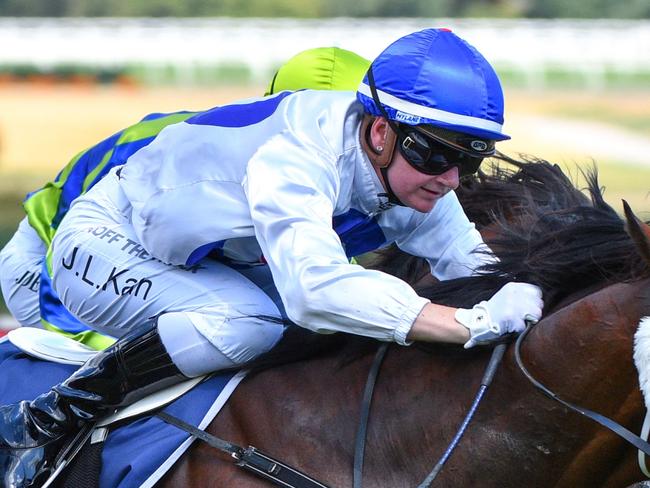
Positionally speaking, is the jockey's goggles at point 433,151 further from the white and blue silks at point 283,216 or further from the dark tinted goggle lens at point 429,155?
the white and blue silks at point 283,216

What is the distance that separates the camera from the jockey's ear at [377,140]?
2.67 meters

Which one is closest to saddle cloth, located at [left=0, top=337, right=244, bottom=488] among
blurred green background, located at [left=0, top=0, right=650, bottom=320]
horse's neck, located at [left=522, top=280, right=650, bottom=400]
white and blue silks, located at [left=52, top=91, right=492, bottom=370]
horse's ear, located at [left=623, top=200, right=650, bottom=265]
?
white and blue silks, located at [left=52, top=91, right=492, bottom=370]

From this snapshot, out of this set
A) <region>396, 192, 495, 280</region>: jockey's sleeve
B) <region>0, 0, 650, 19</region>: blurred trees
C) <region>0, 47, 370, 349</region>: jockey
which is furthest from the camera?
<region>0, 0, 650, 19</region>: blurred trees

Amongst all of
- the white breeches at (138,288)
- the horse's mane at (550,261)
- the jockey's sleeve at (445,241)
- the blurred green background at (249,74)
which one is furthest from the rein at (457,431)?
the blurred green background at (249,74)

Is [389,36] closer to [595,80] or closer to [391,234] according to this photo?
[595,80]

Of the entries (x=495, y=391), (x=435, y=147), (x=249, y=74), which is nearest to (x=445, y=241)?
(x=435, y=147)

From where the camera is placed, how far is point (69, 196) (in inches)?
162

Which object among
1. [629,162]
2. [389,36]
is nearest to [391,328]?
[629,162]

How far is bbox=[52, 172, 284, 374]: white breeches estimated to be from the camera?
9.00 ft

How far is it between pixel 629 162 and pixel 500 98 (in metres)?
15.2

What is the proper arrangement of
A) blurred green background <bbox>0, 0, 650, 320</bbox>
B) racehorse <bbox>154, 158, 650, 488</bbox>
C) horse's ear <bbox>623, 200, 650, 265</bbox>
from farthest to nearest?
blurred green background <bbox>0, 0, 650, 320</bbox>, racehorse <bbox>154, 158, 650, 488</bbox>, horse's ear <bbox>623, 200, 650, 265</bbox>

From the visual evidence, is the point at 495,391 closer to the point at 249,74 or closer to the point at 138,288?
the point at 138,288

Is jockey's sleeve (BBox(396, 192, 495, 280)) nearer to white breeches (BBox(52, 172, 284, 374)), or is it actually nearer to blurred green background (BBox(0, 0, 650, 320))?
white breeches (BBox(52, 172, 284, 374))

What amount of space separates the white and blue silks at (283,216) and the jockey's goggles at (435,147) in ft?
0.45
